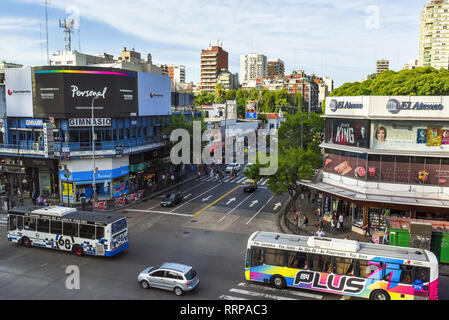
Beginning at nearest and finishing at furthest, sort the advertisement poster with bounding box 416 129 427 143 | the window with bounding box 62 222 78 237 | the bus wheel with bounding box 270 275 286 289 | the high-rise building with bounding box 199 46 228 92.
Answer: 1. the bus wheel with bounding box 270 275 286 289
2. the window with bounding box 62 222 78 237
3. the advertisement poster with bounding box 416 129 427 143
4. the high-rise building with bounding box 199 46 228 92

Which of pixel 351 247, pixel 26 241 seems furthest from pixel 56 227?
pixel 351 247

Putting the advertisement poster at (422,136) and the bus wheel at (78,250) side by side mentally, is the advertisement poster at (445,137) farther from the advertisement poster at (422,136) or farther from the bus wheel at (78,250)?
the bus wheel at (78,250)

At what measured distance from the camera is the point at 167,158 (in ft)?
179

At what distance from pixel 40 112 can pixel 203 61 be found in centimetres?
14772

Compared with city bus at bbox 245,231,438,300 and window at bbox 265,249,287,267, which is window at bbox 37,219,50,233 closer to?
city bus at bbox 245,231,438,300

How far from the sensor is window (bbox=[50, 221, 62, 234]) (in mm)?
25914

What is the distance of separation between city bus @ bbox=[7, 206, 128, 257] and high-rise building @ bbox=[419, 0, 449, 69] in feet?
533

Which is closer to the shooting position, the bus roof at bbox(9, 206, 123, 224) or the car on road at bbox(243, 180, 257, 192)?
the bus roof at bbox(9, 206, 123, 224)

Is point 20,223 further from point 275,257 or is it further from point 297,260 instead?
point 297,260

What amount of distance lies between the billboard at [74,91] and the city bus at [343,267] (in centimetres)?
2835

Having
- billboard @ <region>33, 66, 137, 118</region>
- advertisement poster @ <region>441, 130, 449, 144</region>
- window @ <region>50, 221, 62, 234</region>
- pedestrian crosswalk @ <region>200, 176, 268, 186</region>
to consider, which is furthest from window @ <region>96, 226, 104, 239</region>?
pedestrian crosswalk @ <region>200, 176, 268, 186</region>

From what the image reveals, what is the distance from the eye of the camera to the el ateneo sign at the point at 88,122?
40.7m

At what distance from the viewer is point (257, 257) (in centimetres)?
2117

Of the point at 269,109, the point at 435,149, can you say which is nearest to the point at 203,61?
the point at 269,109
